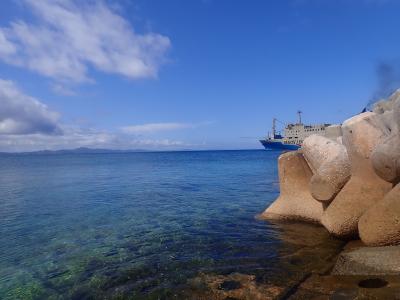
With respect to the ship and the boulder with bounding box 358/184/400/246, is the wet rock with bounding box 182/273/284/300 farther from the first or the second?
the ship

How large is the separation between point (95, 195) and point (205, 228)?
13682mm

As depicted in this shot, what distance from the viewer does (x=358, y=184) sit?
29.3ft

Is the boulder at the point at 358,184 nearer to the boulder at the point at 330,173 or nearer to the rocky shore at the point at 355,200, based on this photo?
the rocky shore at the point at 355,200

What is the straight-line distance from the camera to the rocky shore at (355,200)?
640 centimetres

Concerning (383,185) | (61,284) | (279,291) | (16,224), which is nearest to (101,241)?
(61,284)

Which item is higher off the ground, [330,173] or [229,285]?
[330,173]

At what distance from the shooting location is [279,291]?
21.7 feet

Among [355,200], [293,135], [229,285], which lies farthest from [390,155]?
[293,135]

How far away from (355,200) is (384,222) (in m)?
1.36

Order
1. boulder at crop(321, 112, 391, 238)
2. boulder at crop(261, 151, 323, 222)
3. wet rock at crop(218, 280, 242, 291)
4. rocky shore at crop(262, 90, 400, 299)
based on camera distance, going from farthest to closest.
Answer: boulder at crop(261, 151, 323, 222) → boulder at crop(321, 112, 391, 238) → wet rock at crop(218, 280, 242, 291) → rocky shore at crop(262, 90, 400, 299)

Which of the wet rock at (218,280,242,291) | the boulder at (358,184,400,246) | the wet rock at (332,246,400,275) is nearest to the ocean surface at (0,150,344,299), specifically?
the wet rock at (218,280,242,291)

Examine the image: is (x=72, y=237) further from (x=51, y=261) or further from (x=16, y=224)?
(x=16, y=224)

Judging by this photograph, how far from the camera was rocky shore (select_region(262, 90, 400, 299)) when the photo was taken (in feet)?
21.0

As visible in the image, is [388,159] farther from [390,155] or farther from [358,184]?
[358,184]
